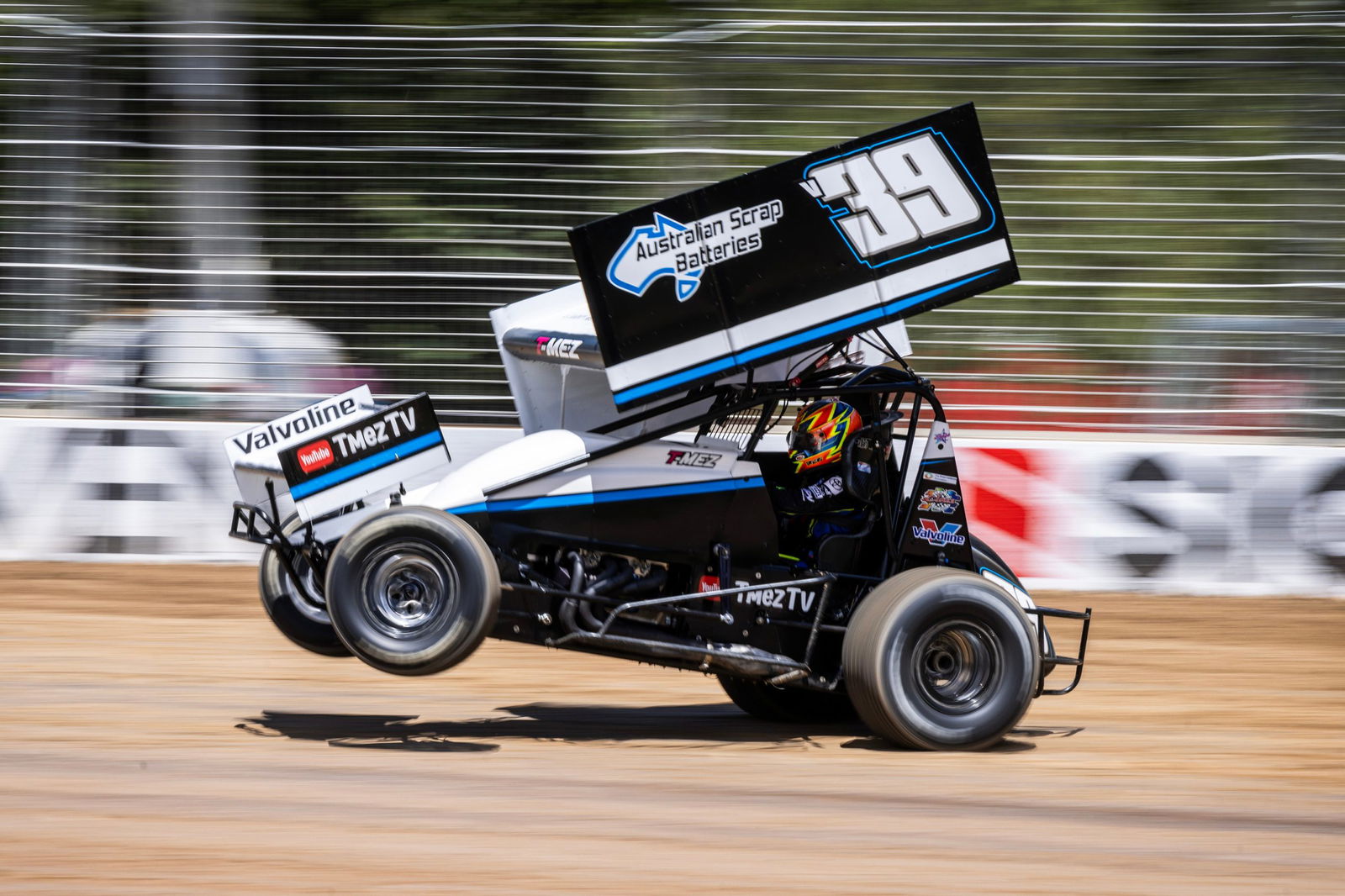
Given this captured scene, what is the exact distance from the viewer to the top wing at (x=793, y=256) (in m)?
5.92

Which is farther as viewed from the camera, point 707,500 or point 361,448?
point 707,500

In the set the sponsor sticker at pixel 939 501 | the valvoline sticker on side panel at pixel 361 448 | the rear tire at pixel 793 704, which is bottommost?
the rear tire at pixel 793 704

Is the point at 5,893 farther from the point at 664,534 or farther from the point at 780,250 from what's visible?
the point at 780,250

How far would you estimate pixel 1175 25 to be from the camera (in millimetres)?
11641

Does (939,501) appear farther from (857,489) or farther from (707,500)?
(707,500)

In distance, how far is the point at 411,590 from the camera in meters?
5.76

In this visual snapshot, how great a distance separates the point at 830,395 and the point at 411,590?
1.95 metres

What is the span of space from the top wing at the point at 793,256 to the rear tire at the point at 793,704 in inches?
69.4

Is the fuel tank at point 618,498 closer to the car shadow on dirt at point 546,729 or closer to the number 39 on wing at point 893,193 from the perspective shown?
the car shadow on dirt at point 546,729

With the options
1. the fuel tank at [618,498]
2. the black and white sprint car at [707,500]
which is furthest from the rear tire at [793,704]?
the fuel tank at [618,498]

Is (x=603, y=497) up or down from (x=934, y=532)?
up

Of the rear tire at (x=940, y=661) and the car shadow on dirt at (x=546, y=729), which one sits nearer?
→ the rear tire at (x=940, y=661)

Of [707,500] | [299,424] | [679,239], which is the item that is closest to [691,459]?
[707,500]

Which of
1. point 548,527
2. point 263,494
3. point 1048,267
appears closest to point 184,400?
point 263,494
